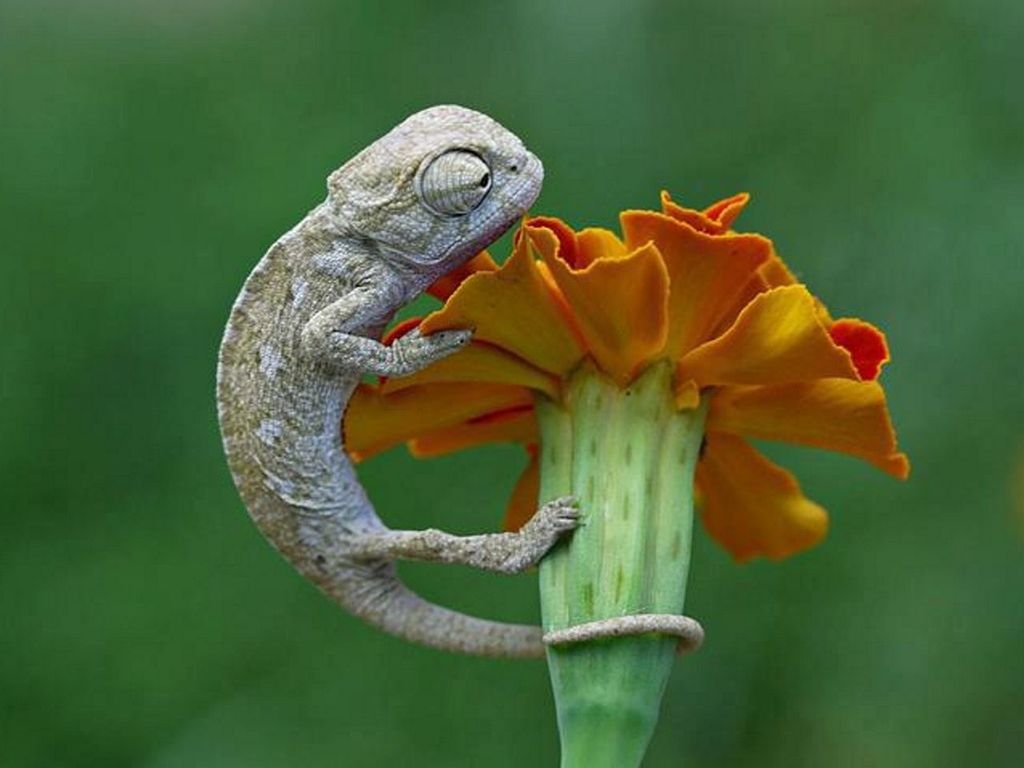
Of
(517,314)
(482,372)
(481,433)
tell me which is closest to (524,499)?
(481,433)

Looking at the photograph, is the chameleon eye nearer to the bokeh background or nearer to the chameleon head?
the chameleon head

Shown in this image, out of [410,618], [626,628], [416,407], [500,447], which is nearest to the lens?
[626,628]

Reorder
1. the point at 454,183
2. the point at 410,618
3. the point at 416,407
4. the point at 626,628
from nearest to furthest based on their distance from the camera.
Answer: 1. the point at 626,628
2. the point at 454,183
3. the point at 416,407
4. the point at 410,618

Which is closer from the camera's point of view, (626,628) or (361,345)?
(626,628)

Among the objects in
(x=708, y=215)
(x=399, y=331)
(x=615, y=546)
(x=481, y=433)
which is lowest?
(x=615, y=546)

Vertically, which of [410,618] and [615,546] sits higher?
[615,546]

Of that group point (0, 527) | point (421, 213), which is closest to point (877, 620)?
point (421, 213)

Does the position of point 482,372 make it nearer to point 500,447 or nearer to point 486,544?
point 486,544

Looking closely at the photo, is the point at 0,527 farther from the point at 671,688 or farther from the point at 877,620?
the point at 877,620

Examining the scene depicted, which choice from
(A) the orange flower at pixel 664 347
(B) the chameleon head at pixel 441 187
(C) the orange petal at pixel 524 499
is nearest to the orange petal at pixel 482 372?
(A) the orange flower at pixel 664 347
